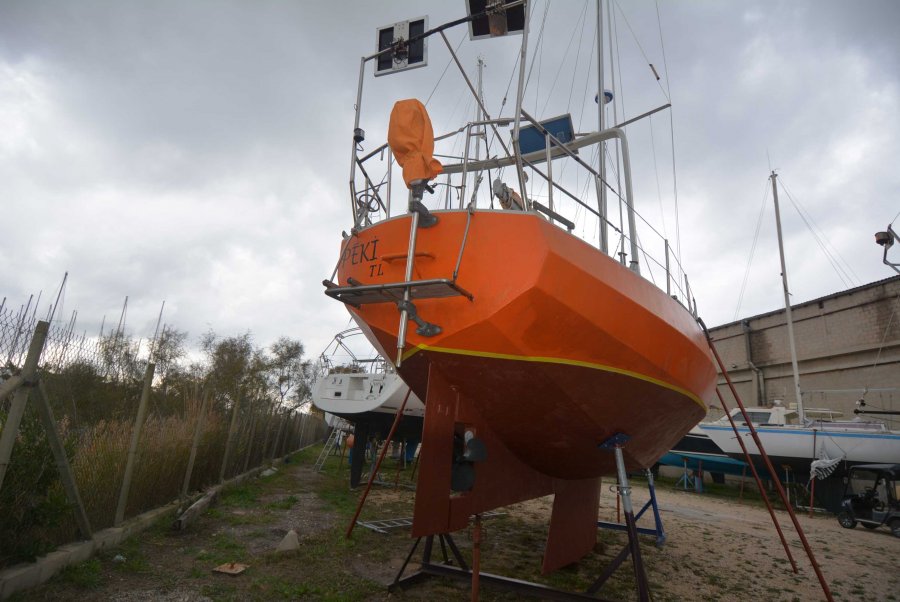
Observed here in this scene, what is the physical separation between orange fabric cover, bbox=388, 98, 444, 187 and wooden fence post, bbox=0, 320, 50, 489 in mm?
2491

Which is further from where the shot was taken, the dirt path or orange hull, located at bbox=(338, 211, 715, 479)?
the dirt path

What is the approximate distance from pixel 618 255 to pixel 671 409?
1.38 meters

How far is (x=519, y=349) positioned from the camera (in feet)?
9.52

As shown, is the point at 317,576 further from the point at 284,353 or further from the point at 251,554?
the point at 284,353

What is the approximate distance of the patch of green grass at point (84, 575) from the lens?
3.07 m

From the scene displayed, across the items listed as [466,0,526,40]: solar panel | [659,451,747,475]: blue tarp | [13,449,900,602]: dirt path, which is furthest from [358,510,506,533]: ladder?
[659,451,747,475]: blue tarp

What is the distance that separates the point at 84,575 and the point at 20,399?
127cm

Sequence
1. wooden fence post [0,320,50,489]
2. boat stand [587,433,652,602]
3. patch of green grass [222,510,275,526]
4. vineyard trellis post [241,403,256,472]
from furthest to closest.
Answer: vineyard trellis post [241,403,256,472]
patch of green grass [222,510,275,526]
boat stand [587,433,652,602]
wooden fence post [0,320,50,489]

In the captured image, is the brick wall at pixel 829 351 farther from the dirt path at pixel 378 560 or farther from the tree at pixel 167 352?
the tree at pixel 167 352

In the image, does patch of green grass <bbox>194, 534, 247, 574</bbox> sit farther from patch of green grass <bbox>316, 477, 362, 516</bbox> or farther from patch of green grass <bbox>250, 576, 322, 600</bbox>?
patch of green grass <bbox>316, 477, 362, 516</bbox>

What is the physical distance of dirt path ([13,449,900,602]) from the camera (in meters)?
3.36

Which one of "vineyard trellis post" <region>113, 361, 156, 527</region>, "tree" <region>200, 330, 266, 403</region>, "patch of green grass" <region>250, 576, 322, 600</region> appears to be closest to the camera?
"patch of green grass" <region>250, 576, 322, 600</region>

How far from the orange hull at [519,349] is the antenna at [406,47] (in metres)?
1.40

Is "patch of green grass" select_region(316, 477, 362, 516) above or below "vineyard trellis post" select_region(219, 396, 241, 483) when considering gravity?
below
